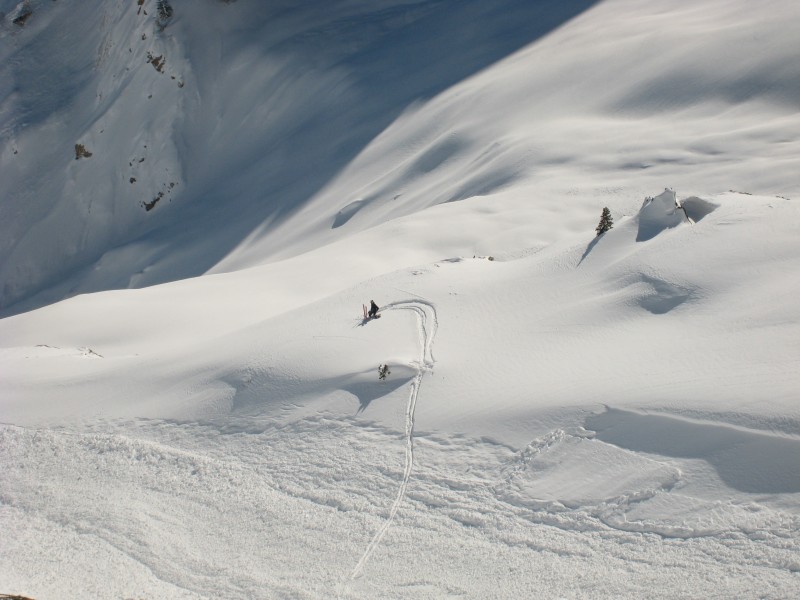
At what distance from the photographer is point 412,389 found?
1089 centimetres

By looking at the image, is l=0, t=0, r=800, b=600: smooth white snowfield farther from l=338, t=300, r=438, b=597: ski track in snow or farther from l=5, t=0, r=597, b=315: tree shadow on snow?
l=5, t=0, r=597, b=315: tree shadow on snow

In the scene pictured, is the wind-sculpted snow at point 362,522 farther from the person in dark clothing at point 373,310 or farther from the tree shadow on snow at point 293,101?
the tree shadow on snow at point 293,101

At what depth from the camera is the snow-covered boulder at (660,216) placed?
535 inches

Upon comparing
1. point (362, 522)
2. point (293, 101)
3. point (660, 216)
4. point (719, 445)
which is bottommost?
point (362, 522)

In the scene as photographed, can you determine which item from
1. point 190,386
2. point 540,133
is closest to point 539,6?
point 540,133

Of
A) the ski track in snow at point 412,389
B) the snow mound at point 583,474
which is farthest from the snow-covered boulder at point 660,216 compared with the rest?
the snow mound at point 583,474

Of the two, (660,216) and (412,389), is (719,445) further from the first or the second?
(660,216)

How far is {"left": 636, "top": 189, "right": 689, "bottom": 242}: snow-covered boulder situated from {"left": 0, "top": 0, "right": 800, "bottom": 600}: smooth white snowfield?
6 cm

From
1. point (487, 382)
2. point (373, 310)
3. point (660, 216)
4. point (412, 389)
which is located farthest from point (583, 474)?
point (660, 216)

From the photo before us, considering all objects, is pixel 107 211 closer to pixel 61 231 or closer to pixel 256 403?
pixel 61 231

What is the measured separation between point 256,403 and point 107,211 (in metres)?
35.6

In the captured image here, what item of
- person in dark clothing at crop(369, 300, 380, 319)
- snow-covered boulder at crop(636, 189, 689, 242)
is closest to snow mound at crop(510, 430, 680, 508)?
person in dark clothing at crop(369, 300, 380, 319)

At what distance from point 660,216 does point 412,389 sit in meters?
6.34

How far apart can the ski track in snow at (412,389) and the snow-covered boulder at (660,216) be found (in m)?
4.29
